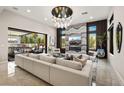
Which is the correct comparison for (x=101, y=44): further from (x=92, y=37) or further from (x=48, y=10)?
(x=48, y=10)

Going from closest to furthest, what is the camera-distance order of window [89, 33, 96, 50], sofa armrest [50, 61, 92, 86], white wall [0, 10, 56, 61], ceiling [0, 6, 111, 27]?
sofa armrest [50, 61, 92, 86] < ceiling [0, 6, 111, 27] < white wall [0, 10, 56, 61] < window [89, 33, 96, 50]

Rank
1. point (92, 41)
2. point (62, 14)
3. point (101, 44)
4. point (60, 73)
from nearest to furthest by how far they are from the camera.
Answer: point (60, 73)
point (62, 14)
point (101, 44)
point (92, 41)

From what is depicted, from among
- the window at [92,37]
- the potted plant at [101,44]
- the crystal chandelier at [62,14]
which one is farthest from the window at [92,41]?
the crystal chandelier at [62,14]


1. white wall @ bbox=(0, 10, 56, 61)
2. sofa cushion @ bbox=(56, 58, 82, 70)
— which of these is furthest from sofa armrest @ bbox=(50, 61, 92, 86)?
white wall @ bbox=(0, 10, 56, 61)

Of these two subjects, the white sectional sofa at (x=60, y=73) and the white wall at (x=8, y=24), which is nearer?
the white sectional sofa at (x=60, y=73)

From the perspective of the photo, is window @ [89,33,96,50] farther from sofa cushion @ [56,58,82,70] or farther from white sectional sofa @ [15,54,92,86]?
sofa cushion @ [56,58,82,70]

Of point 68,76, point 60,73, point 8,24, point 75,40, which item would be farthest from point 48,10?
point 68,76

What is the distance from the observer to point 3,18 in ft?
18.6

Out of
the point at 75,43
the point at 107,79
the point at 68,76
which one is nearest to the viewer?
the point at 68,76

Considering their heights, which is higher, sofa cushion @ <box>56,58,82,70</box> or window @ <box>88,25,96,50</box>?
window @ <box>88,25,96,50</box>

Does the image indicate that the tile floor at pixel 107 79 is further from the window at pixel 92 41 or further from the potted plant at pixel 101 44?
the window at pixel 92 41

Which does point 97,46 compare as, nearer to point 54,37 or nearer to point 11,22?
point 54,37
